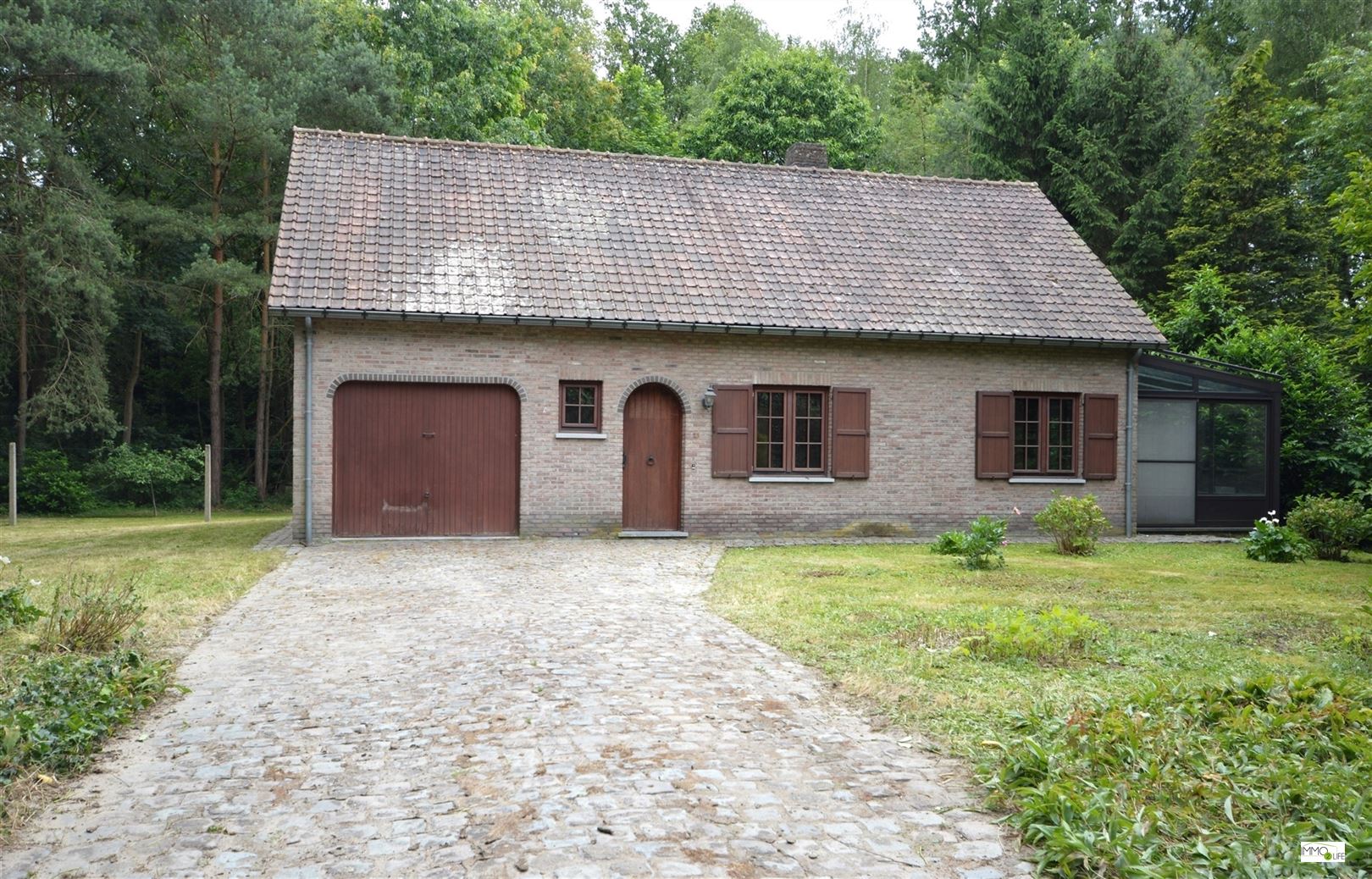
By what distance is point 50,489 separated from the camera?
2562cm

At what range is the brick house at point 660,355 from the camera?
15.8 meters

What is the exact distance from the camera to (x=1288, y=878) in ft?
11.8

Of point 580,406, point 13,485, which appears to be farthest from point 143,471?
point 580,406

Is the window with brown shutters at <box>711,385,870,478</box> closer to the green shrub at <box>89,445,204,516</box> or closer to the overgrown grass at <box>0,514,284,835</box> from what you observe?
the overgrown grass at <box>0,514,284,835</box>

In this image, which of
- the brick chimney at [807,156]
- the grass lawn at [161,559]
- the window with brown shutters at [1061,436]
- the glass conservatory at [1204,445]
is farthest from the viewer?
the brick chimney at [807,156]

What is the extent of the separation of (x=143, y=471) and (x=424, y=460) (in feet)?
46.9

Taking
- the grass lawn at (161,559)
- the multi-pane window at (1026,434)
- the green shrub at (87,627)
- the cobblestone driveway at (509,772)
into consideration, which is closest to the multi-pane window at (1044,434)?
the multi-pane window at (1026,434)

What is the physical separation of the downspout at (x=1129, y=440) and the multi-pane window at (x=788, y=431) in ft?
17.5

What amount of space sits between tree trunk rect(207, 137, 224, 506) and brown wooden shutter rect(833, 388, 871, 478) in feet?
51.9

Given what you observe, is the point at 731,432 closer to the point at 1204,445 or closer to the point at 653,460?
the point at 653,460

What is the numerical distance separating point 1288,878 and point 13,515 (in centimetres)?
2399

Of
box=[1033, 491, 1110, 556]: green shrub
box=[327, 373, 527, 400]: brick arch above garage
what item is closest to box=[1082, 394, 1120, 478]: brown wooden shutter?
box=[1033, 491, 1110, 556]: green shrub

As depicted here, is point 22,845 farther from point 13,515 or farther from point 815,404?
point 13,515

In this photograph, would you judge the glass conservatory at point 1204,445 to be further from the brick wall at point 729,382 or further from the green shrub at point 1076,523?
the green shrub at point 1076,523
